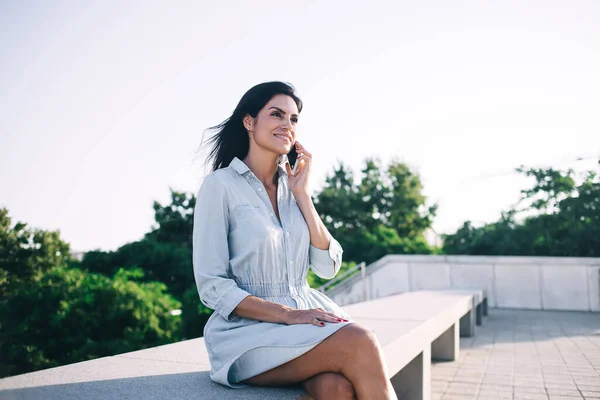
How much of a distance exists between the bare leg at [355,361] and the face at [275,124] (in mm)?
1059

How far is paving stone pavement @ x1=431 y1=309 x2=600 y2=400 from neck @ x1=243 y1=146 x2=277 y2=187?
2846 mm

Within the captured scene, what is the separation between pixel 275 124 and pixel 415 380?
8.23ft

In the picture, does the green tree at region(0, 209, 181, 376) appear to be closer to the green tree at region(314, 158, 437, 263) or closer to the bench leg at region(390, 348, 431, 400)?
the bench leg at region(390, 348, 431, 400)

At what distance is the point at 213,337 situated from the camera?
2133mm

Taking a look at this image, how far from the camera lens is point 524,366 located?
17.9ft

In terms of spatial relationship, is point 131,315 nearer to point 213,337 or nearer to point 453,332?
point 453,332

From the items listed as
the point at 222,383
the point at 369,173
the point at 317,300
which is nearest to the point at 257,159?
the point at 317,300

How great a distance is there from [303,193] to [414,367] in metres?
2.13

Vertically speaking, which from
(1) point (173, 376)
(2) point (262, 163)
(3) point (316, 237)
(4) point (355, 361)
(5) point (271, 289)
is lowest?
(1) point (173, 376)

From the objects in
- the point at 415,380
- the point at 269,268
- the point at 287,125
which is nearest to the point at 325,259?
the point at 269,268

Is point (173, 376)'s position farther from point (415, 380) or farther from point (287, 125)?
point (415, 380)

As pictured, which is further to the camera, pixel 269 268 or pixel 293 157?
pixel 293 157

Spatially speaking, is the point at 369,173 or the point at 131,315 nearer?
the point at 131,315

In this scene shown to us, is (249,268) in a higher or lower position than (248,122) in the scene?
lower
